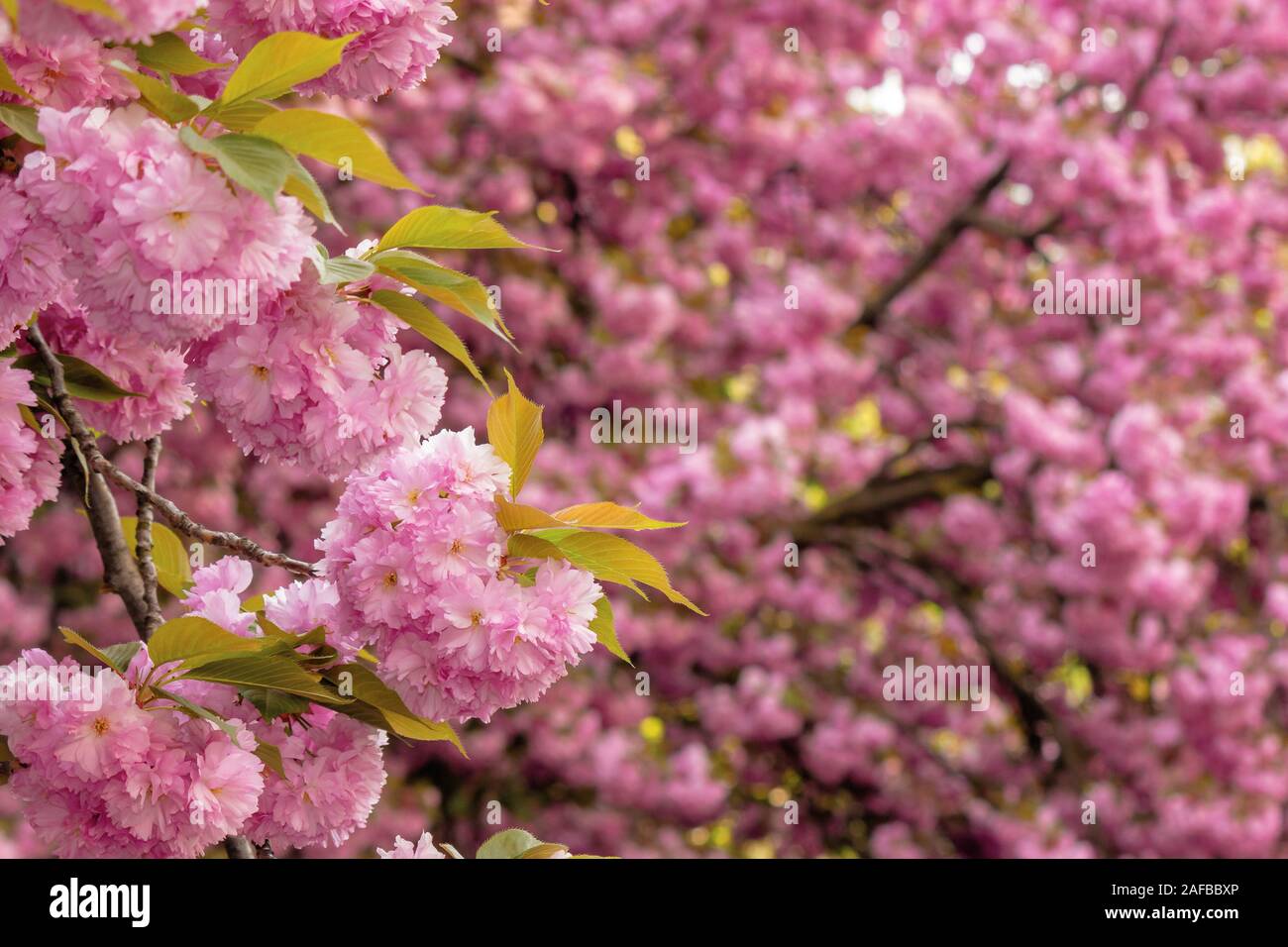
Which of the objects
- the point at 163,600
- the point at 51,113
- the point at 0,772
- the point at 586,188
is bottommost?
the point at 0,772

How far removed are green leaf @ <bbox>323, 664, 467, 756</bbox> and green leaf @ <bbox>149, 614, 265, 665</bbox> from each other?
0.31ft

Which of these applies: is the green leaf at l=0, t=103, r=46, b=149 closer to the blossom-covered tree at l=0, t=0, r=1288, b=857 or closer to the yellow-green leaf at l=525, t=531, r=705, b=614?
the yellow-green leaf at l=525, t=531, r=705, b=614

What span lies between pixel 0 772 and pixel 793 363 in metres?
4.66

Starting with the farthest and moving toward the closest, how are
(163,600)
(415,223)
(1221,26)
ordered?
(1221,26) < (163,600) < (415,223)

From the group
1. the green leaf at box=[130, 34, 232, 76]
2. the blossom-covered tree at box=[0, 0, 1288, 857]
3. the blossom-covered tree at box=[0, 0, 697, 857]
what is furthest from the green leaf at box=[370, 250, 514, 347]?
the blossom-covered tree at box=[0, 0, 1288, 857]

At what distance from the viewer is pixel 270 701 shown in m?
1.36

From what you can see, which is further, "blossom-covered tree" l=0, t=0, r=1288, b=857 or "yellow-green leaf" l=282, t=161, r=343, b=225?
"blossom-covered tree" l=0, t=0, r=1288, b=857

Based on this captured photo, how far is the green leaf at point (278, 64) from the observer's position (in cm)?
112

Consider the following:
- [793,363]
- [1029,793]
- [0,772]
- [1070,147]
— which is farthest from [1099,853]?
[0,772]

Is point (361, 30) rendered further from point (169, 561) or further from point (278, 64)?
point (169, 561)

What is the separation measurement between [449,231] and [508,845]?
2.03 feet

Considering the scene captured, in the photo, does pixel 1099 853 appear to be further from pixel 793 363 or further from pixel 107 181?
pixel 107 181

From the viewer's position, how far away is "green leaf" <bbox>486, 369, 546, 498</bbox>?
4.41ft

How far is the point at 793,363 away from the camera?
229 inches
